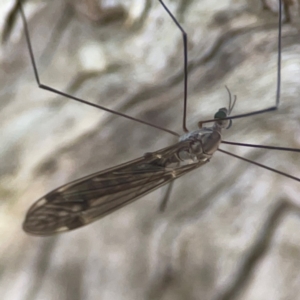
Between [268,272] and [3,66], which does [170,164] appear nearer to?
[268,272]

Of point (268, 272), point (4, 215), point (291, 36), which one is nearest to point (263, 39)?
point (291, 36)

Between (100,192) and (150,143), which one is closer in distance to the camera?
(100,192)

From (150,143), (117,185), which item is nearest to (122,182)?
(117,185)

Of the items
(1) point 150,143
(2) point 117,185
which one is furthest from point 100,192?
(1) point 150,143

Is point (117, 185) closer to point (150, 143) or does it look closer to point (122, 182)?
point (122, 182)
